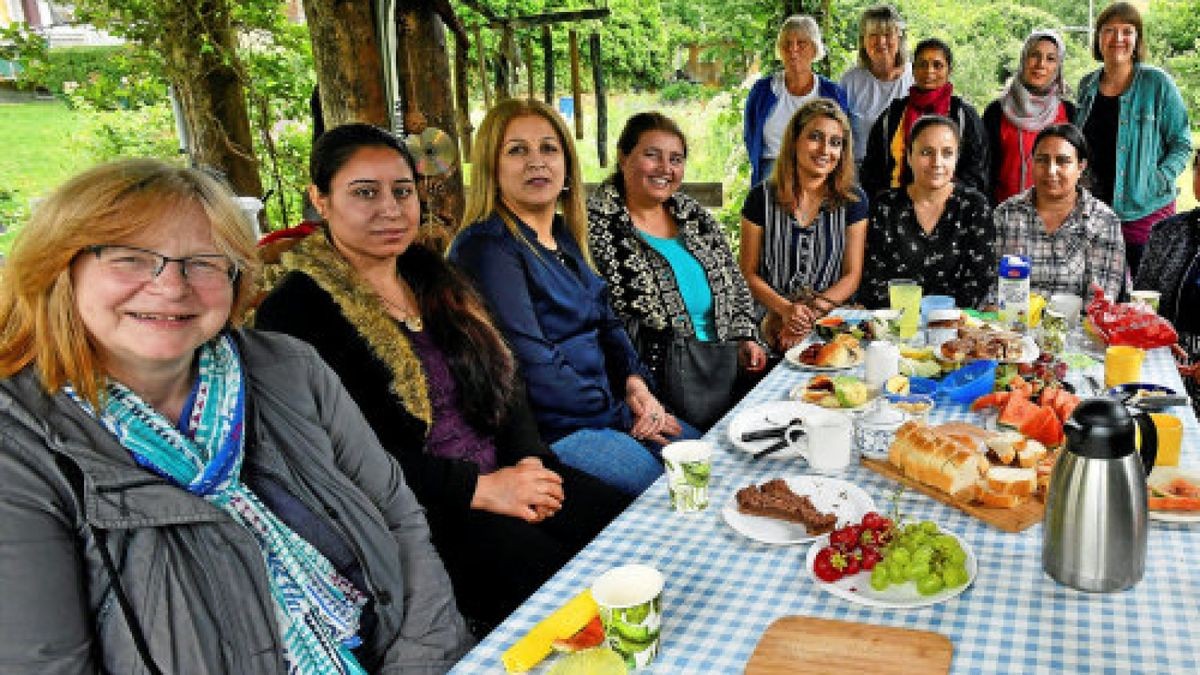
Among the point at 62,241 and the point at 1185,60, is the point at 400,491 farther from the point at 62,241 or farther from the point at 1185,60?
the point at 1185,60

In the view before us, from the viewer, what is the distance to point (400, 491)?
5.58 feet

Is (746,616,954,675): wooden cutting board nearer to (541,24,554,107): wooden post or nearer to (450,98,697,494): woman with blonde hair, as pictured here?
(450,98,697,494): woman with blonde hair

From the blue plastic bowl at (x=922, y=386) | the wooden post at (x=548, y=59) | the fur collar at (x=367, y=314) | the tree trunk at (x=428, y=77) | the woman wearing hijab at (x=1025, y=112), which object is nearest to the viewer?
the fur collar at (x=367, y=314)

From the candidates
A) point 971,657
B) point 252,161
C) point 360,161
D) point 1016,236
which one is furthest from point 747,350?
point 252,161

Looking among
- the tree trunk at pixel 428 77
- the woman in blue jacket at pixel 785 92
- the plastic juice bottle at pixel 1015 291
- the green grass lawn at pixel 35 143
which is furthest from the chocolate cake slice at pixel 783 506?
the green grass lawn at pixel 35 143

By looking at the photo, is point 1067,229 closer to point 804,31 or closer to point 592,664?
point 804,31

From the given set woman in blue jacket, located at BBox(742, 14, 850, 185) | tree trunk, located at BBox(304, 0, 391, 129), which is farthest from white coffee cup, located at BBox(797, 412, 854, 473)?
woman in blue jacket, located at BBox(742, 14, 850, 185)

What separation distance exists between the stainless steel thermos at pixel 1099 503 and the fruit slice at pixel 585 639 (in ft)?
2.38

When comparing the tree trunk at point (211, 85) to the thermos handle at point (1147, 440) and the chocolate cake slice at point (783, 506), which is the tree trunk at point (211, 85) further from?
the thermos handle at point (1147, 440)

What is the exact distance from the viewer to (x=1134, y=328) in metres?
2.48

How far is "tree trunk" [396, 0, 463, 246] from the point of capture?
3885mm

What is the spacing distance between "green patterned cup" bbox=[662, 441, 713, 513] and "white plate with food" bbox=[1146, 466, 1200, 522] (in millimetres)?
760

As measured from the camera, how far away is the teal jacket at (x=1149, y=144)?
396 centimetres

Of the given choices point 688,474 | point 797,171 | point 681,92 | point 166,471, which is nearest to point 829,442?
point 688,474
